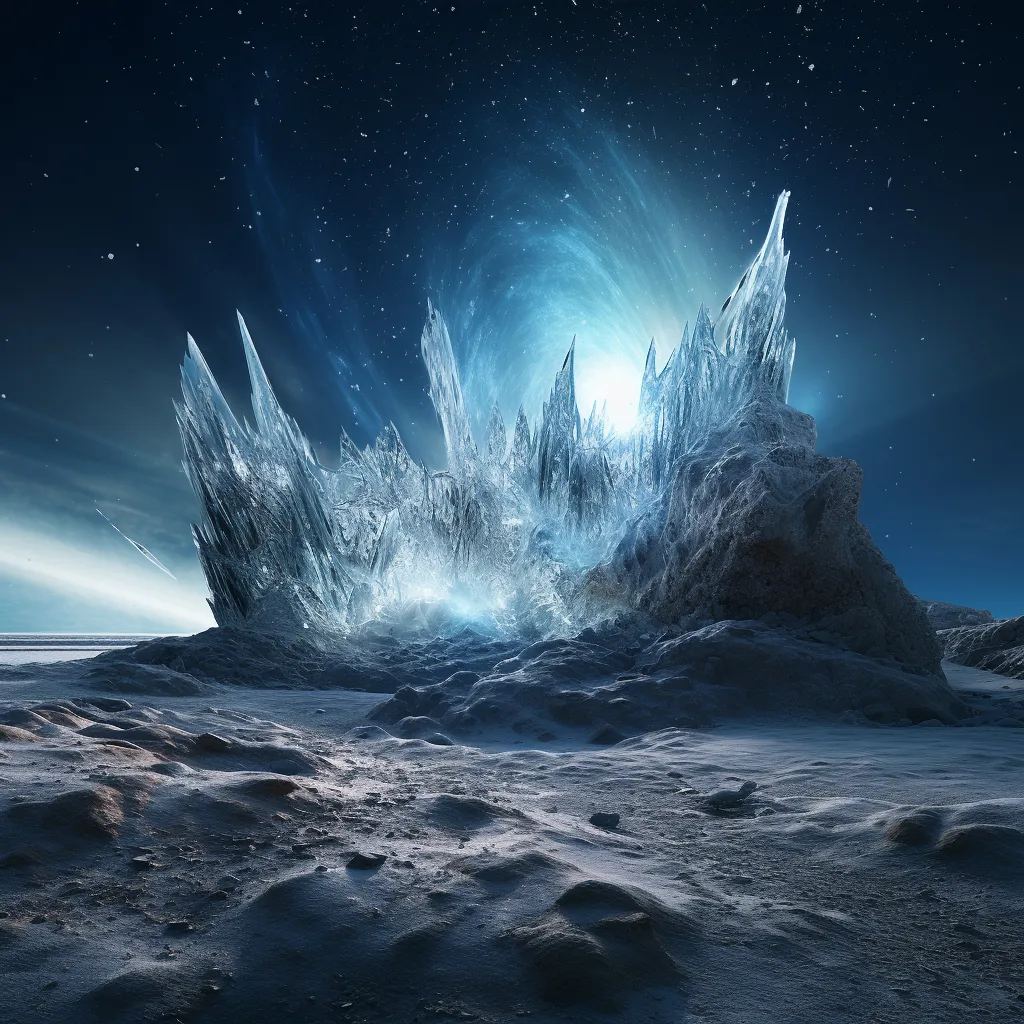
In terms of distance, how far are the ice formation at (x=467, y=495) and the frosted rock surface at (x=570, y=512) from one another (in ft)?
0.15

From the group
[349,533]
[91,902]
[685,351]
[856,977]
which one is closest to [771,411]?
[685,351]

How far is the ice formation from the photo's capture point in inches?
462

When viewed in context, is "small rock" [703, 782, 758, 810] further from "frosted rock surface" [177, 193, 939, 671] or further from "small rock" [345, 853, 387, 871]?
"frosted rock surface" [177, 193, 939, 671]

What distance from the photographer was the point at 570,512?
16.6 meters

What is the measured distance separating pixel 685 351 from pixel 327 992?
1319 centimetres

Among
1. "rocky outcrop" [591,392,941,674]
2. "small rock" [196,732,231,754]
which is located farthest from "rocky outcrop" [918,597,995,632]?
"small rock" [196,732,231,754]

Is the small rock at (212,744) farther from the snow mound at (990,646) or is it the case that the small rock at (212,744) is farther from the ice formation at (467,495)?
the snow mound at (990,646)

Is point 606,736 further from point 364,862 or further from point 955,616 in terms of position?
point 955,616

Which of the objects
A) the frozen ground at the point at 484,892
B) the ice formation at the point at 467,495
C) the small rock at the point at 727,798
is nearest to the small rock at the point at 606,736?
the frozen ground at the point at 484,892

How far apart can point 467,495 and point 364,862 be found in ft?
54.1

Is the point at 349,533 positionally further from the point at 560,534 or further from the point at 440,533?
the point at 560,534

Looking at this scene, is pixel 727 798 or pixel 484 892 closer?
pixel 484 892

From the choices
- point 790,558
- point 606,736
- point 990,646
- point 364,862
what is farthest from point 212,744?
point 990,646

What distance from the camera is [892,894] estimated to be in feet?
6.08
